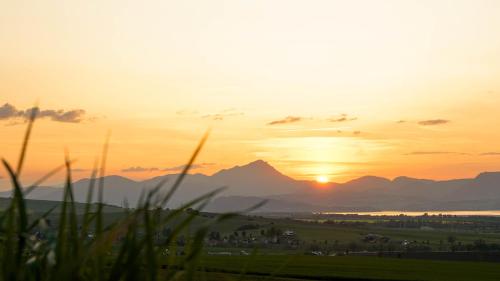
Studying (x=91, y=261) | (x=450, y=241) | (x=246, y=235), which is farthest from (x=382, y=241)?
(x=91, y=261)

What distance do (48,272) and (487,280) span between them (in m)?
75.3

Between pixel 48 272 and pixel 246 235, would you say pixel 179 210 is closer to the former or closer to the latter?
pixel 48 272

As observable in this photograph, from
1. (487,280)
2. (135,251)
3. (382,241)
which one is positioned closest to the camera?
(135,251)

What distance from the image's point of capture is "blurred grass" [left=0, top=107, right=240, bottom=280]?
2.22 m

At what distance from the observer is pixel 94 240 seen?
7.89ft

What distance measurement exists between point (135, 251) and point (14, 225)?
57 cm

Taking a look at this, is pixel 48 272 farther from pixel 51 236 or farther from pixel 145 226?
pixel 145 226

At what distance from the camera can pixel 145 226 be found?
7.07ft

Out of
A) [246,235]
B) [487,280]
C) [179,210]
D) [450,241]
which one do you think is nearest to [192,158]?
[179,210]

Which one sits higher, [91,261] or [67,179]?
[67,179]

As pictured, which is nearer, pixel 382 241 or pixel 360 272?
pixel 360 272

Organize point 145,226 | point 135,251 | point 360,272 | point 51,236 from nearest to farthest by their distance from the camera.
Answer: point 145,226 → point 135,251 → point 51,236 → point 360,272

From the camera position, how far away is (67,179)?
2.28 metres

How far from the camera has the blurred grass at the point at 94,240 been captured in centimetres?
222
